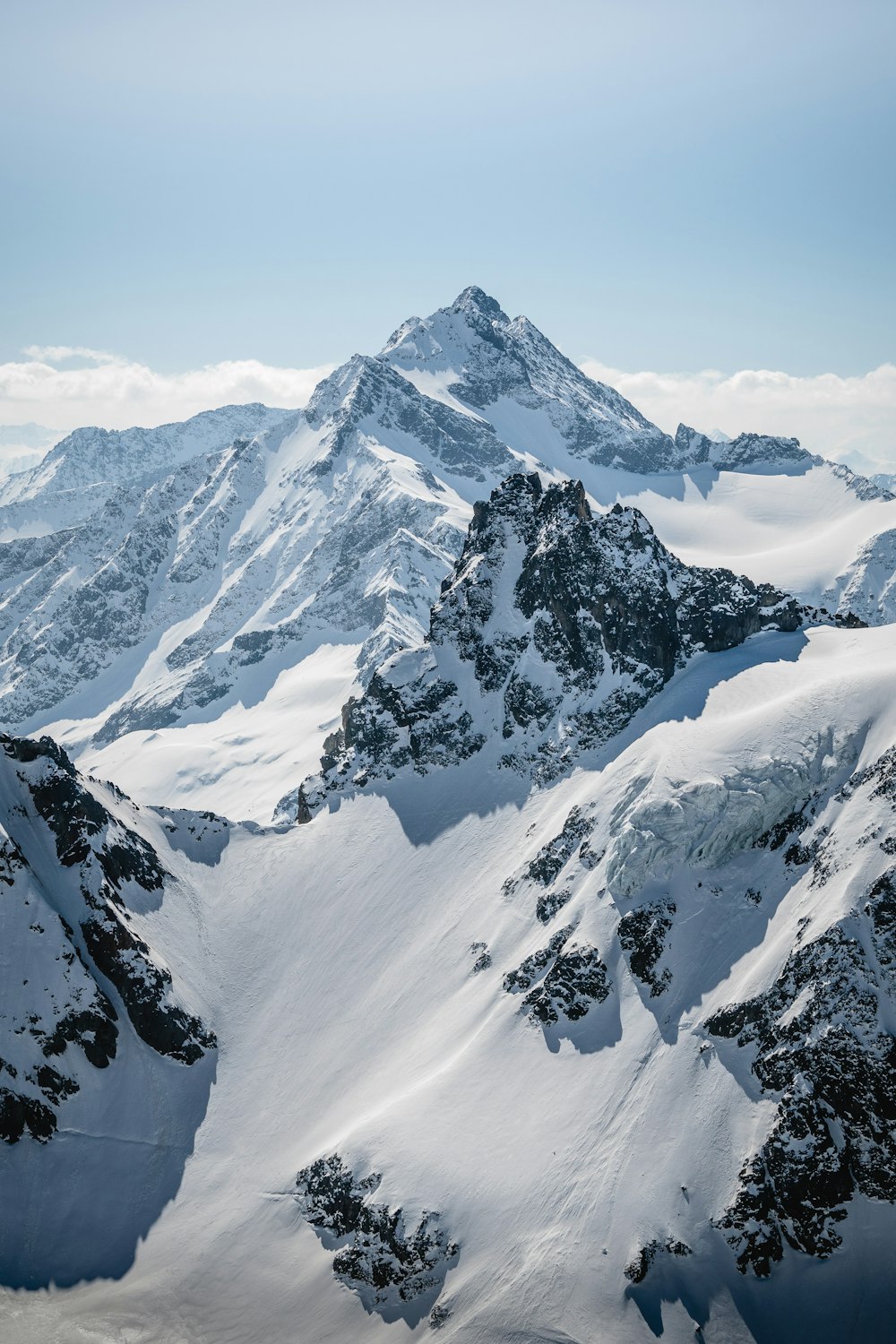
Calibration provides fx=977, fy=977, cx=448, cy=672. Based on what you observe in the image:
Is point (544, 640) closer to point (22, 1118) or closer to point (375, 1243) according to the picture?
point (375, 1243)

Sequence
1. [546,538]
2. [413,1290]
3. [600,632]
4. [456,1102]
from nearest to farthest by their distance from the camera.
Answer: [413,1290] → [456,1102] → [600,632] → [546,538]

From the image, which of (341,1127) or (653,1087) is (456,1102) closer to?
(341,1127)

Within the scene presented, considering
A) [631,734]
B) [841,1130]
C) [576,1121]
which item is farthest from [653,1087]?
[631,734]

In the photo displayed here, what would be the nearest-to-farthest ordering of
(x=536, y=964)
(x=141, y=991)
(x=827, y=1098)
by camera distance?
(x=827, y=1098) < (x=536, y=964) < (x=141, y=991)

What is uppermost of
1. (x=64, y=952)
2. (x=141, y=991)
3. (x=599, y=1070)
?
(x=64, y=952)

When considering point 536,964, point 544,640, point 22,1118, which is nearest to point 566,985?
point 536,964

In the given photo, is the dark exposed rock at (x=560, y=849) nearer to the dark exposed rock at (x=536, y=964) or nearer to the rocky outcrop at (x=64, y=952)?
the dark exposed rock at (x=536, y=964)

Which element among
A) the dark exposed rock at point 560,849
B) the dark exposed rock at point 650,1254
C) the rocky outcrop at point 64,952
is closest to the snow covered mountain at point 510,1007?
the dark exposed rock at point 650,1254
